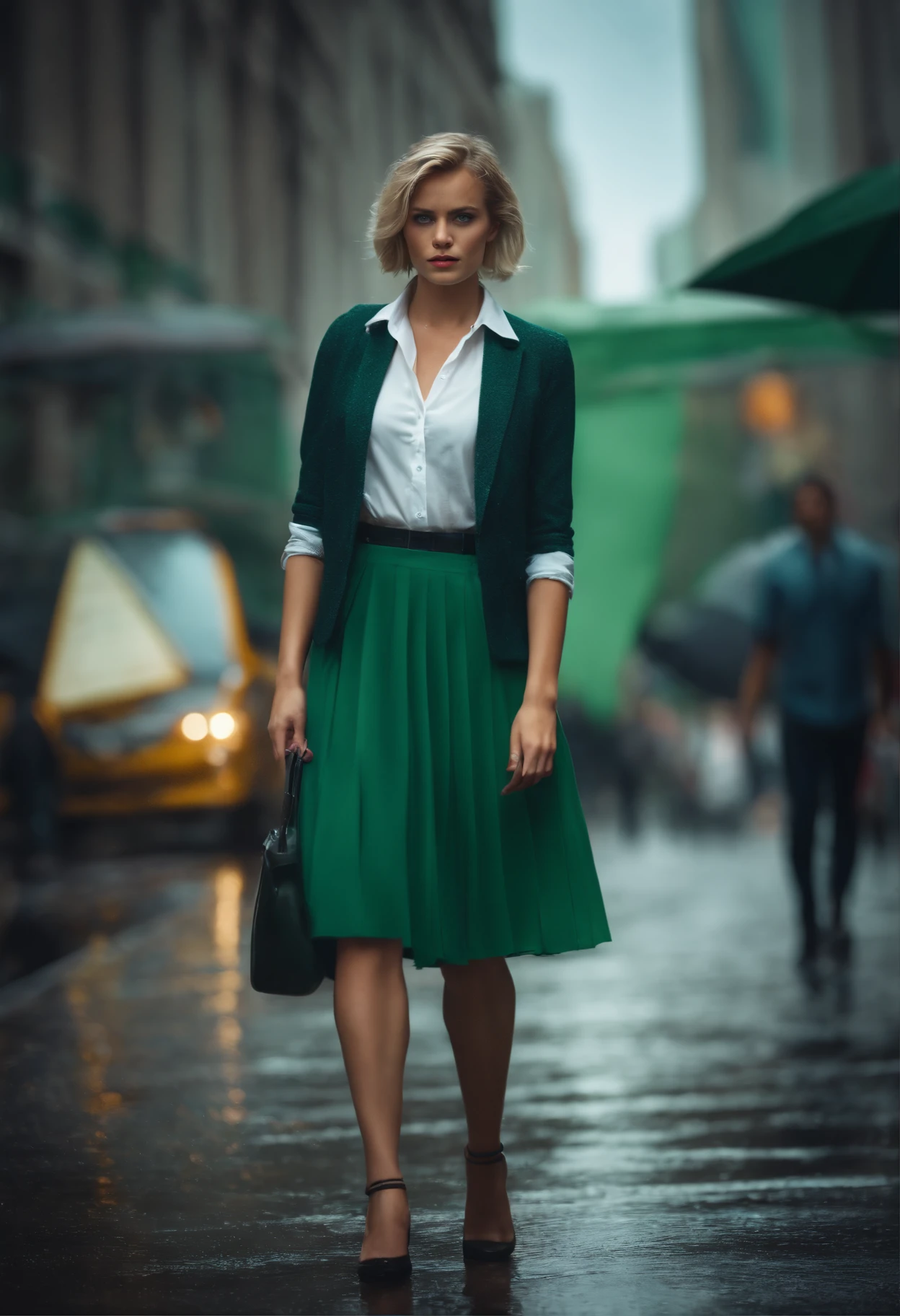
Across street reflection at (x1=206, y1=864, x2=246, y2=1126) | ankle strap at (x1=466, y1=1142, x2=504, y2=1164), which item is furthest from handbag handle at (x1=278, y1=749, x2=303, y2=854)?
street reflection at (x1=206, y1=864, x2=246, y2=1126)

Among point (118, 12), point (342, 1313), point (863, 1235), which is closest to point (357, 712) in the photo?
point (342, 1313)

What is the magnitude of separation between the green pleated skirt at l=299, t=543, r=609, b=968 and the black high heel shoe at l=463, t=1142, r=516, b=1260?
332 mm

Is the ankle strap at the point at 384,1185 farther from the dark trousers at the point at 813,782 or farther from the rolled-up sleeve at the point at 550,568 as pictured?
the dark trousers at the point at 813,782

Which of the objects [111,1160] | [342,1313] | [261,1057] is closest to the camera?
[342,1313]

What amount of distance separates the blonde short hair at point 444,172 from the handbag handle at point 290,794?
2.73 feet

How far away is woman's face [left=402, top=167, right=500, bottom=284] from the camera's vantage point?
2.98 meters

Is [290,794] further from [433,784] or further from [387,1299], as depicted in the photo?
[387,1299]

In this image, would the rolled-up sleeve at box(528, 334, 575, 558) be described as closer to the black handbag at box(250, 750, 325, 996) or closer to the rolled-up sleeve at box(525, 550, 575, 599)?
the rolled-up sleeve at box(525, 550, 575, 599)

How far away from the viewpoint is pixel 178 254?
10477mm

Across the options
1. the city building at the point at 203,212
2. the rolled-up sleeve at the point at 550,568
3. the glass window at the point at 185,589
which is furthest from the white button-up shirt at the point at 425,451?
the glass window at the point at 185,589

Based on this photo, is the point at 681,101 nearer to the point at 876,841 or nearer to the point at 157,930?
the point at 876,841

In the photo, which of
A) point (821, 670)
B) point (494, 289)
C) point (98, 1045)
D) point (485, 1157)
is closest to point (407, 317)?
point (485, 1157)

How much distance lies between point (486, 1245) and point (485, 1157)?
0.13 meters

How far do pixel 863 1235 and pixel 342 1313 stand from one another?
0.93 meters
